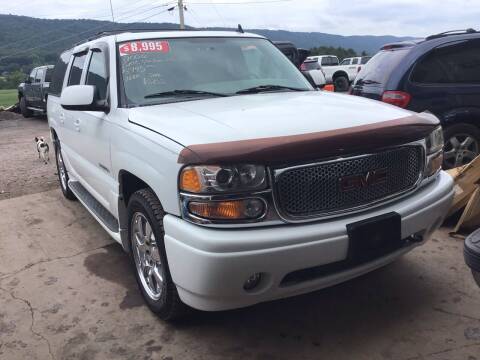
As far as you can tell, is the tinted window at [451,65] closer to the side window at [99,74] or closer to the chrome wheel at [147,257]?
the side window at [99,74]

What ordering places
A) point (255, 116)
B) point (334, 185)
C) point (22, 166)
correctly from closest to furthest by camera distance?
point (334, 185) → point (255, 116) → point (22, 166)

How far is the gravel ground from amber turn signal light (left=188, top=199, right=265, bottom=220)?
5010 millimetres

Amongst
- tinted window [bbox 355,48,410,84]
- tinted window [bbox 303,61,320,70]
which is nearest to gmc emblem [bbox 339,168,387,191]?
tinted window [bbox 355,48,410,84]

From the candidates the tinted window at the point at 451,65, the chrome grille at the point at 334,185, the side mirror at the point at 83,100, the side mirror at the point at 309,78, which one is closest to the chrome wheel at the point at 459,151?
the tinted window at the point at 451,65

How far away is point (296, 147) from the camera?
2.42 meters

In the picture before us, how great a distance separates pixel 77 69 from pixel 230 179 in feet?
10.0

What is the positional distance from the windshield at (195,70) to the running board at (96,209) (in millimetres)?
1019

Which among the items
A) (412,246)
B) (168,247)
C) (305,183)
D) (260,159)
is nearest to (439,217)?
(412,246)

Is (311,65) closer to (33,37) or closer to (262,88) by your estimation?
(262,88)

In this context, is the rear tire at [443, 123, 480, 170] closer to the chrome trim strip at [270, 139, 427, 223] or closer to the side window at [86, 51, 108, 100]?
the chrome trim strip at [270, 139, 427, 223]

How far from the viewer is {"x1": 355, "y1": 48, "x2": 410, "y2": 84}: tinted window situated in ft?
18.4

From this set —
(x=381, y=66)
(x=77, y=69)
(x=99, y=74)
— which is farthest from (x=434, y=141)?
(x=77, y=69)

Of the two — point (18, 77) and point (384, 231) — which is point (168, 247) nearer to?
point (384, 231)

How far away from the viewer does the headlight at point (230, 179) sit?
2406 mm
